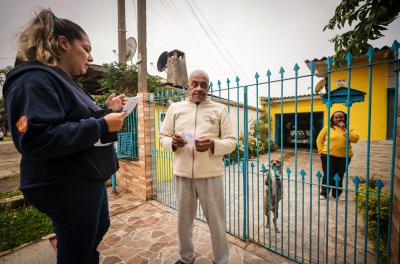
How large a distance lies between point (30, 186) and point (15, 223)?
10.9 feet

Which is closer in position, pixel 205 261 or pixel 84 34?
pixel 84 34

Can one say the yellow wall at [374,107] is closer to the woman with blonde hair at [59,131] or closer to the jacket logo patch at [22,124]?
the woman with blonde hair at [59,131]

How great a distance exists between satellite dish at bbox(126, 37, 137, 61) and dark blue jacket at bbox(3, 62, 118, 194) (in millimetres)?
6386

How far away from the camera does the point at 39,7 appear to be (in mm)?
1266

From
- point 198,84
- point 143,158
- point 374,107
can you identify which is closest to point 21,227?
point 143,158

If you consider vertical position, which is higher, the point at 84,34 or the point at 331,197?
the point at 84,34

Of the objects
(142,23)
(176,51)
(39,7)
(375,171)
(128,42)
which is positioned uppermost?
(176,51)

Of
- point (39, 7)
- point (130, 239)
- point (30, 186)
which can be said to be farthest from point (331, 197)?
point (39, 7)

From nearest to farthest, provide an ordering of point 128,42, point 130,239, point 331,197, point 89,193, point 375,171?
point 89,193
point 130,239
point 331,197
point 375,171
point 128,42

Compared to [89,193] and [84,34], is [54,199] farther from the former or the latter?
[84,34]

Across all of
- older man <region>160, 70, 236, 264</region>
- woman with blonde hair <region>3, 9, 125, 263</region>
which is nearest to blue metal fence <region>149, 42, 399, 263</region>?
older man <region>160, 70, 236, 264</region>

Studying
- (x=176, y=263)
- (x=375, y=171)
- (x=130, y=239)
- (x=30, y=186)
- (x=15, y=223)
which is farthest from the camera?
(x=375, y=171)

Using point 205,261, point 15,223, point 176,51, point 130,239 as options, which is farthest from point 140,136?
point 176,51

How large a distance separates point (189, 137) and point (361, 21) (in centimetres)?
216
